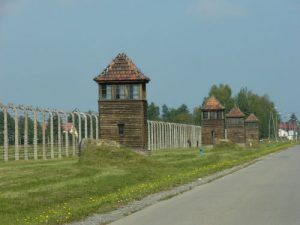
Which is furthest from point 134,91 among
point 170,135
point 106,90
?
point 170,135

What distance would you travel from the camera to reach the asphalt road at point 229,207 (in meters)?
13.1

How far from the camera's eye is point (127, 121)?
4266 cm

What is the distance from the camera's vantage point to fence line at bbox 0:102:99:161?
1407 inches

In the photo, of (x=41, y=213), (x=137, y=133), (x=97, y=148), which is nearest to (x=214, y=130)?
(x=137, y=133)

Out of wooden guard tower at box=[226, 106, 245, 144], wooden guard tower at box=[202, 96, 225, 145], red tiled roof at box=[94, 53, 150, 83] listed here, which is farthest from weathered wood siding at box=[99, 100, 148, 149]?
wooden guard tower at box=[226, 106, 245, 144]

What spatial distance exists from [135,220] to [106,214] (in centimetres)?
149

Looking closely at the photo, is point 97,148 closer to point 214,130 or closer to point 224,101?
point 214,130

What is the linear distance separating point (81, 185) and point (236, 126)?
80.8 metres

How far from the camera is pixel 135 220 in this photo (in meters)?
13.7

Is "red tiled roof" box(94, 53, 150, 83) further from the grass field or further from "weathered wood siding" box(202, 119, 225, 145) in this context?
"weathered wood siding" box(202, 119, 225, 145)

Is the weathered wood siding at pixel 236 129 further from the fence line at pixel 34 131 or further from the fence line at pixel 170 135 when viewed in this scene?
the fence line at pixel 34 131

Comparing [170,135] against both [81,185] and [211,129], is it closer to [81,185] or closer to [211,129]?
[211,129]

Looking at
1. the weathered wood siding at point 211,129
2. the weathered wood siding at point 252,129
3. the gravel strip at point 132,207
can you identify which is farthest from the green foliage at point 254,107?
the gravel strip at point 132,207

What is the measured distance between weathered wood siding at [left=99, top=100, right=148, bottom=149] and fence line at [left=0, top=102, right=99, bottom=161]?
3194mm
